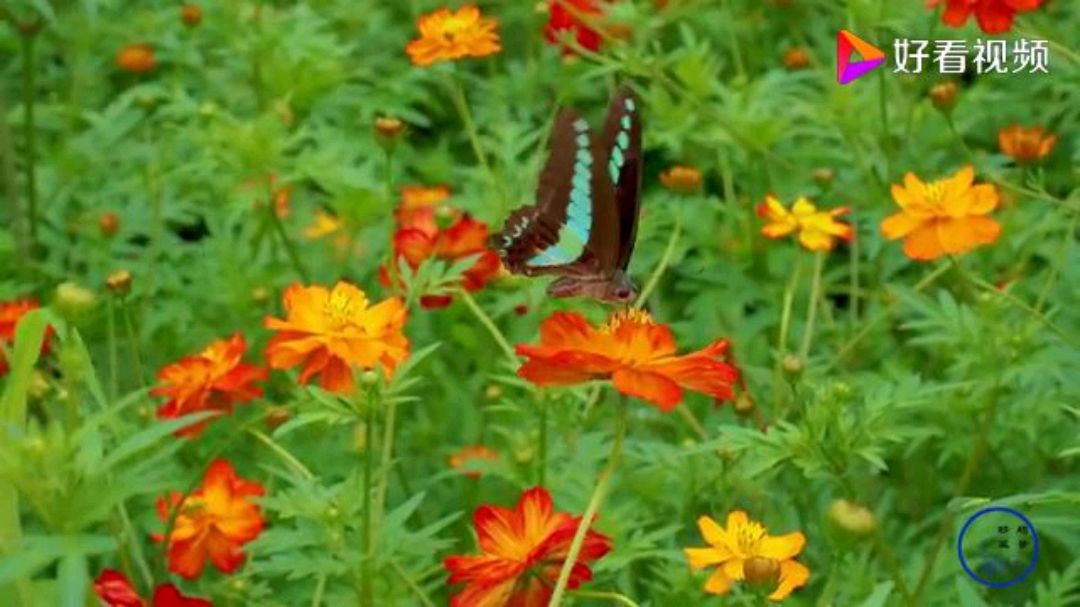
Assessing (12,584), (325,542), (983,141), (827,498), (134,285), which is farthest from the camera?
(983,141)

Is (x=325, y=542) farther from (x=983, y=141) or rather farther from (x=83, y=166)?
(x=983, y=141)

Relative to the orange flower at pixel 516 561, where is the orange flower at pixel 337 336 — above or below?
above

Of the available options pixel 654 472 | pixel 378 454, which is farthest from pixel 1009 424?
pixel 378 454

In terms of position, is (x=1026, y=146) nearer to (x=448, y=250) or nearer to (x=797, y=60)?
(x=797, y=60)

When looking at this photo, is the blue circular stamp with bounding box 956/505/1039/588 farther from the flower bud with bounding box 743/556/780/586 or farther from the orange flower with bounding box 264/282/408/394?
the orange flower with bounding box 264/282/408/394

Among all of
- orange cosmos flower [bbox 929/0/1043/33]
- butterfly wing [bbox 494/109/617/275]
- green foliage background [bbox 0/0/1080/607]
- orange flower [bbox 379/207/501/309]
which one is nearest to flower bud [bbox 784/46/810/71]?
green foliage background [bbox 0/0/1080/607]

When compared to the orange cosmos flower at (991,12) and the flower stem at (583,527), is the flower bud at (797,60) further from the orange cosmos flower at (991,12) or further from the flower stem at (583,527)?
the flower stem at (583,527)

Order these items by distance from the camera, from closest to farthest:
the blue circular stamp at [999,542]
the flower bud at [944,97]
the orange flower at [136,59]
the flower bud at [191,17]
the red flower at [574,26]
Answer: the blue circular stamp at [999,542], the flower bud at [944,97], the red flower at [574,26], the flower bud at [191,17], the orange flower at [136,59]

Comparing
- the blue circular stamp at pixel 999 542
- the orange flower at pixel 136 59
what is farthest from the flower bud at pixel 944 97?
the orange flower at pixel 136 59
